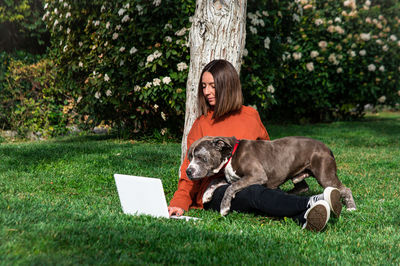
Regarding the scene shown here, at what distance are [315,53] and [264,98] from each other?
15.5 feet

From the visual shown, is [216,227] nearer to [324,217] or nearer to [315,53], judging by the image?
[324,217]

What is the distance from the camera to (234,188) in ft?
13.0

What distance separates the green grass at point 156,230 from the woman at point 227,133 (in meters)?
0.14

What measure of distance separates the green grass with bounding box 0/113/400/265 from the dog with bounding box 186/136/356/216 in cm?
37

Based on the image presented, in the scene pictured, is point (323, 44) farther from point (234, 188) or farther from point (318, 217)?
point (318, 217)

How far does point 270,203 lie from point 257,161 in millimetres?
406

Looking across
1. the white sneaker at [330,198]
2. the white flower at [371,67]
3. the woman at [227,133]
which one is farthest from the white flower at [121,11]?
the white flower at [371,67]

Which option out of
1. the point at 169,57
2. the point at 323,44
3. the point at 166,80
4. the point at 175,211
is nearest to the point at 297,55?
the point at 323,44

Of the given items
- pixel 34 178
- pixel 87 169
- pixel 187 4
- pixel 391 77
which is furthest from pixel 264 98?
pixel 391 77

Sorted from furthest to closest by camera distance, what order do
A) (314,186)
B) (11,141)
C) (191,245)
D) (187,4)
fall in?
(11,141), (187,4), (314,186), (191,245)

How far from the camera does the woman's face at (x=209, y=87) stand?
4.37 metres

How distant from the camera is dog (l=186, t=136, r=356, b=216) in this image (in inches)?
154

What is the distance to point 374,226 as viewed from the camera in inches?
153

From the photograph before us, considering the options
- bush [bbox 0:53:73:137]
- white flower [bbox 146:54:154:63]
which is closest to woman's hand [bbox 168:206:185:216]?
white flower [bbox 146:54:154:63]
